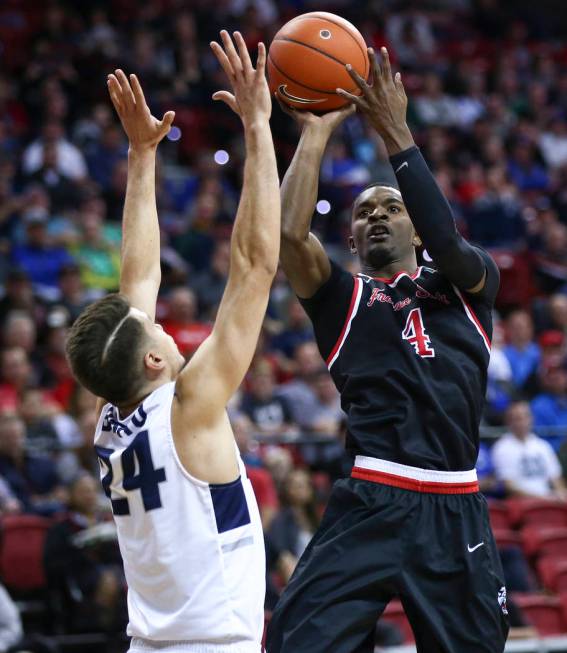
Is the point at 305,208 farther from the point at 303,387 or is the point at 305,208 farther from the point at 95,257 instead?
the point at 95,257

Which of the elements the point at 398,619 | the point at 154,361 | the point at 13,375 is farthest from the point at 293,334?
the point at 154,361

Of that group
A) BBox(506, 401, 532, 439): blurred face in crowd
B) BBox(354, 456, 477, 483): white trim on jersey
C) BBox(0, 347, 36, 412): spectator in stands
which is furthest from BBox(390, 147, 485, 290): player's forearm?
BBox(506, 401, 532, 439): blurred face in crowd

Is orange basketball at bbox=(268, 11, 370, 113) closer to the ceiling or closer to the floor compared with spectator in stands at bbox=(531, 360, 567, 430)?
closer to the ceiling

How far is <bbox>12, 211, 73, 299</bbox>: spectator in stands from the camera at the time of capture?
11.2 m

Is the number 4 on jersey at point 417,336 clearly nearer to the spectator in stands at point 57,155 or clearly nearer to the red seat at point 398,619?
the red seat at point 398,619

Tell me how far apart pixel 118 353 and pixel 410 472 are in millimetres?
1310

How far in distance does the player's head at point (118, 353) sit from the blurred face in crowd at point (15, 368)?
6135 mm

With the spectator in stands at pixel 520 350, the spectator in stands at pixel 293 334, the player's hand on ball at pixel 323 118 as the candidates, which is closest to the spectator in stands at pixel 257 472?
the spectator in stands at pixel 293 334

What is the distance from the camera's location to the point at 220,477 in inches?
136

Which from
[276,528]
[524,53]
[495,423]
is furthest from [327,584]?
[524,53]

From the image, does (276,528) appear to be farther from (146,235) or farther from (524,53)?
(524,53)

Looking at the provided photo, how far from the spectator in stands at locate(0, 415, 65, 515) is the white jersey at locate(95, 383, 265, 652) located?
5.25 metres

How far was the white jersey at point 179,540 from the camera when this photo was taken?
3.43 meters

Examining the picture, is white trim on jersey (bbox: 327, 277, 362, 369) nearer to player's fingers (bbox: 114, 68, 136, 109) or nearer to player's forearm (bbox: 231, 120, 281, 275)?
player's forearm (bbox: 231, 120, 281, 275)
